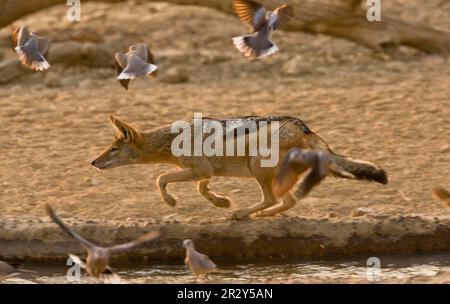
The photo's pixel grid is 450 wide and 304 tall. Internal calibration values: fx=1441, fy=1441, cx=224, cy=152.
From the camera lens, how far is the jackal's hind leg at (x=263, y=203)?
827 centimetres

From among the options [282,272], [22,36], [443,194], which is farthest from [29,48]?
[443,194]

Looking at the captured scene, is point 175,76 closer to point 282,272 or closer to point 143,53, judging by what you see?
point 143,53

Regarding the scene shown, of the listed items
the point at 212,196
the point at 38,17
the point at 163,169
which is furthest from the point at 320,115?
the point at 38,17

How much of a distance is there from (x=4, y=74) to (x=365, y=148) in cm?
359

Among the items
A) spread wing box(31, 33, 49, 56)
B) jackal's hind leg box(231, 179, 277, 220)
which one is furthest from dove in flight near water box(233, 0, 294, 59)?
spread wing box(31, 33, 49, 56)

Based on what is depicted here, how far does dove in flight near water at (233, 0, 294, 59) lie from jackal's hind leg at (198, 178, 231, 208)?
3.25 ft

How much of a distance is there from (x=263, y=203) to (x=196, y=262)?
0.97 metres

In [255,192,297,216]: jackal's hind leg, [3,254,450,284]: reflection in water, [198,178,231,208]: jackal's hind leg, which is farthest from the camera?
[198,178,231,208]: jackal's hind leg

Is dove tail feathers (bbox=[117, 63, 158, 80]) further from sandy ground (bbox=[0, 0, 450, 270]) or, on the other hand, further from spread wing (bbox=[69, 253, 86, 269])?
spread wing (bbox=[69, 253, 86, 269])

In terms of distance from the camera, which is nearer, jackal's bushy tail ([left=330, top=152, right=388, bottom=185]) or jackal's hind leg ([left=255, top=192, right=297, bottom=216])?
jackal's bushy tail ([left=330, top=152, right=388, bottom=185])

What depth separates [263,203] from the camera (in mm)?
8320

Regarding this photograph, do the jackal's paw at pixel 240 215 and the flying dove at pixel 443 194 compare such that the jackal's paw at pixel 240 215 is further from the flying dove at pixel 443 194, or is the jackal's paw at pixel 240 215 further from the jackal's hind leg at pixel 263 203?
the flying dove at pixel 443 194

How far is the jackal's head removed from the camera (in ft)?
28.5
